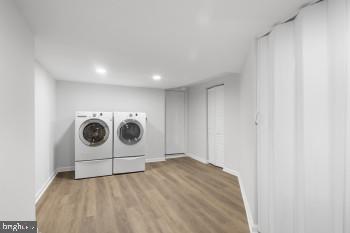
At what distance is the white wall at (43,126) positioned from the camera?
2656 millimetres

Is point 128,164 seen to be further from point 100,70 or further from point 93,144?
point 100,70

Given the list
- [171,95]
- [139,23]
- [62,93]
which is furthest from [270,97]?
[62,93]

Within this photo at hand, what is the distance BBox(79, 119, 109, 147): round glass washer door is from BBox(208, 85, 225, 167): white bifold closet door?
2784 mm

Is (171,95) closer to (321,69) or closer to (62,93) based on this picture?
(62,93)

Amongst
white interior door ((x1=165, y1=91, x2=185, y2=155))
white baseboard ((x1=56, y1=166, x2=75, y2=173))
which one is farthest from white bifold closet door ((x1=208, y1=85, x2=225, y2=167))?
white baseboard ((x1=56, y1=166, x2=75, y2=173))

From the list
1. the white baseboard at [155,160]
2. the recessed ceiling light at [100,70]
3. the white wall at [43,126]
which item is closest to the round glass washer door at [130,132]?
the white baseboard at [155,160]

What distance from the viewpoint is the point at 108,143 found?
12.6 ft

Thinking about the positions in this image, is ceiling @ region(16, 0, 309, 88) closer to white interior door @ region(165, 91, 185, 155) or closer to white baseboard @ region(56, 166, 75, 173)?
white baseboard @ region(56, 166, 75, 173)

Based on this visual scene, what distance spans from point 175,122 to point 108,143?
241 centimetres

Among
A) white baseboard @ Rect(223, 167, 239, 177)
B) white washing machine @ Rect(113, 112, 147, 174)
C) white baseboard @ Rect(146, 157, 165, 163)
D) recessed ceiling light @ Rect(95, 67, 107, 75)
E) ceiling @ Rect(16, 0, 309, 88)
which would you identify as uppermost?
ceiling @ Rect(16, 0, 309, 88)

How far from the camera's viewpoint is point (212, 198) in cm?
263

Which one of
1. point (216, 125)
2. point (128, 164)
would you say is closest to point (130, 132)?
point (128, 164)

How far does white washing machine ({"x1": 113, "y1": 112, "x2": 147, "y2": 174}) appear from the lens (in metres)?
3.90

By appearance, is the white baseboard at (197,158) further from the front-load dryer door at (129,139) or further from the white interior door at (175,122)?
the front-load dryer door at (129,139)
